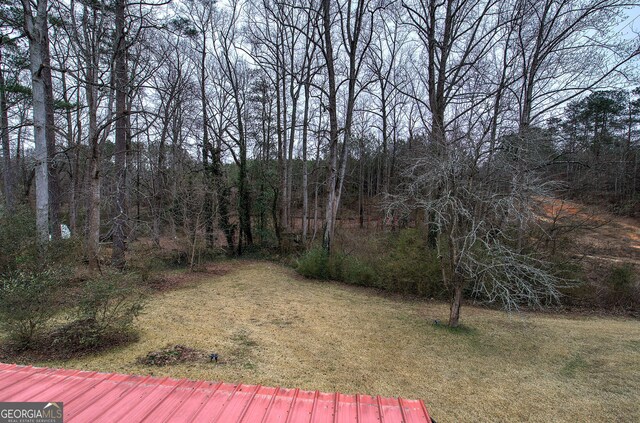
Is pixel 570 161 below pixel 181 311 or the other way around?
the other way around

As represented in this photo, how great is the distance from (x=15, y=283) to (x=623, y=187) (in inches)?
1283

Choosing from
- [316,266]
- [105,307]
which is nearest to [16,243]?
[105,307]

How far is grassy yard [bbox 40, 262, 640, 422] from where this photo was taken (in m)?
3.46

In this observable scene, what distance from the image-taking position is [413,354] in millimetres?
4598

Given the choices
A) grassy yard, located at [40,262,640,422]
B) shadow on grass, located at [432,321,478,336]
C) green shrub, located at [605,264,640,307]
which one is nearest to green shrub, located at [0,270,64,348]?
grassy yard, located at [40,262,640,422]

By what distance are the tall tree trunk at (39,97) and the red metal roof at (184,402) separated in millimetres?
5101

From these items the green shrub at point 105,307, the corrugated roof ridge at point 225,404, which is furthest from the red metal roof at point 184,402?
the green shrub at point 105,307

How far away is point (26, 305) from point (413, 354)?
505 centimetres

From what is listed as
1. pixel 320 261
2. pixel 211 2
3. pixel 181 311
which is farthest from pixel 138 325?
pixel 211 2

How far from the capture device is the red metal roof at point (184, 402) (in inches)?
70.9

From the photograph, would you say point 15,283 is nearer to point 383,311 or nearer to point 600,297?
point 383,311

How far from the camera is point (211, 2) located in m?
15.0

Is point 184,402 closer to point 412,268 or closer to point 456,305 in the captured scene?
point 456,305

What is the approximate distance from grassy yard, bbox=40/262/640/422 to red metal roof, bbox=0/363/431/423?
1.48 m
